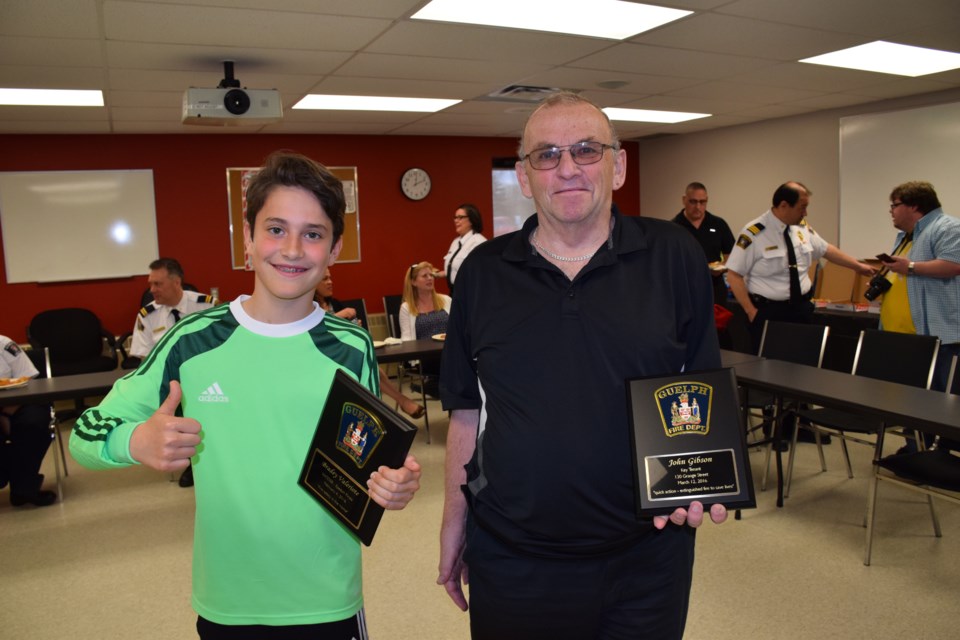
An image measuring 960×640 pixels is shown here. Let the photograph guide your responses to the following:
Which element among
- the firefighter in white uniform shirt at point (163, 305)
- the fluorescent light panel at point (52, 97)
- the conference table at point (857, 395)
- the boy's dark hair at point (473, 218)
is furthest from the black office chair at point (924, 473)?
the fluorescent light panel at point (52, 97)

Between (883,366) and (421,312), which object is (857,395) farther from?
(421,312)

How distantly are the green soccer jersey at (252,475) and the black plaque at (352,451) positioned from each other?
0.20 feet

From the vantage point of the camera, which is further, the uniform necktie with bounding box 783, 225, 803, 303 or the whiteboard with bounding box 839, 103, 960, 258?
the whiteboard with bounding box 839, 103, 960, 258

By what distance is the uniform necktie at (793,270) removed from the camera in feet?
16.1

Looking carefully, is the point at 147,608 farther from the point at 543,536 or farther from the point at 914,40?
the point at 914,40

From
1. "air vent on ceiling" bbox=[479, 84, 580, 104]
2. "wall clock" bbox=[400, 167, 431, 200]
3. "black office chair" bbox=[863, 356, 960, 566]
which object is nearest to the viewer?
"black office chair" bbox=[863, 356, 960, 566]

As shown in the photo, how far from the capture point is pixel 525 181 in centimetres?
158

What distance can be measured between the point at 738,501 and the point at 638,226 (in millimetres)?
585

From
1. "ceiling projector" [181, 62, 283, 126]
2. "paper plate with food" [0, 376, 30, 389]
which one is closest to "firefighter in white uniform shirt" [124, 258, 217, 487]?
"paper plate with food" [0, 376, 30, 389]

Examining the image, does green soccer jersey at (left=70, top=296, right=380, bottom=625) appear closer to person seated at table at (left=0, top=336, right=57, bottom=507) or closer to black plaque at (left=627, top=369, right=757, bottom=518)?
black plaque at (left=627, top=369, right=757, bottom=518)

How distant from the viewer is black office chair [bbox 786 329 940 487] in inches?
142

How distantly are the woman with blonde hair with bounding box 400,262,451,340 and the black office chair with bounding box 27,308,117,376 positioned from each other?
2.84 metres

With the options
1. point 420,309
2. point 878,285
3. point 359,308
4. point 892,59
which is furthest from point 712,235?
point 359,308

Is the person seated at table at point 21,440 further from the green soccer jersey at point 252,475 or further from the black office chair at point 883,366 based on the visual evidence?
the black office chair at point 883,366
